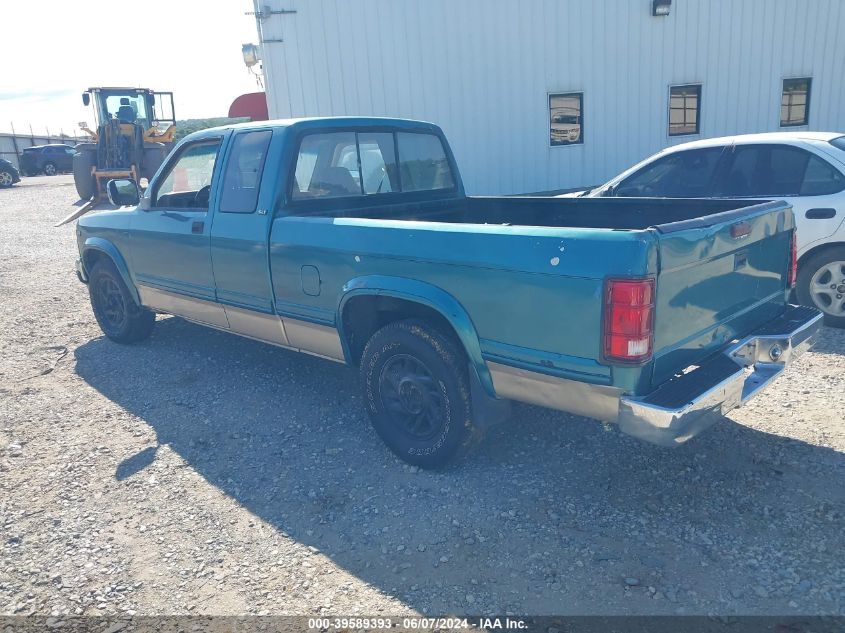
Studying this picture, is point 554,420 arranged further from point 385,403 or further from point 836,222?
point 836,222

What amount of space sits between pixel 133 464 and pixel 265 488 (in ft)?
3.01

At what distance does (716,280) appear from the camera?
3.27 m

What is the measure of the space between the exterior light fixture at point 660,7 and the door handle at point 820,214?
8.74 metres

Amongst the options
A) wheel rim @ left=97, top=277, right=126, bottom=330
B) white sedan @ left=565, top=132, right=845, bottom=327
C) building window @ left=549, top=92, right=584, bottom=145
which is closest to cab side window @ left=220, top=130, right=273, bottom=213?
wheel rim @ left=97, top=277, right=126, bottom=330

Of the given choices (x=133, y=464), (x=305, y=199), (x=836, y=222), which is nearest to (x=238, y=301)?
(x=305, y=199)

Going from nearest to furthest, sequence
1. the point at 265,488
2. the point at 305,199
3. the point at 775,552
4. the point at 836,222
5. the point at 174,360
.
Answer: the point at 775,552
the point at 265,488
the point at 305,199
the point at 836,222
the point at 174,360

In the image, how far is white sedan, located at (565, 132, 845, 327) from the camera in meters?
5.60

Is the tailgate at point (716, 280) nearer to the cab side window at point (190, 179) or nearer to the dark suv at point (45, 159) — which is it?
the cab side window at point (190, 179)

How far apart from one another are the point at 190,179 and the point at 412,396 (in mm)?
2727

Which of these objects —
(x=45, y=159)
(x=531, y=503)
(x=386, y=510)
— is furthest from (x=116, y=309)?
(x=45, y=159)

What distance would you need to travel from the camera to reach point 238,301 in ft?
15.5

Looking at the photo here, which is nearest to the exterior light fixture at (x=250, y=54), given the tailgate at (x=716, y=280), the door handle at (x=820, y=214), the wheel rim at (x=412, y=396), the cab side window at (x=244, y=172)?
the cab side window at (x=244, y=172)

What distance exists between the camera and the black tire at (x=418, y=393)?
3582 millimetres

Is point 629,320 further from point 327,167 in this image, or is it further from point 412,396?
point 327,167
